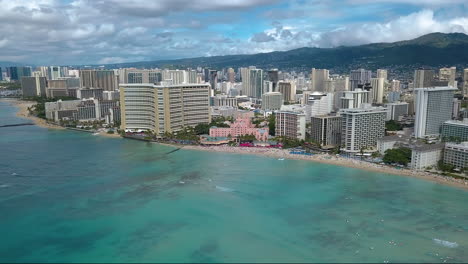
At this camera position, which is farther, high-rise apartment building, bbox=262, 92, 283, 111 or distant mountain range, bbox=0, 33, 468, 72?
distant mountain range, bbox=0, 33, 468, 72

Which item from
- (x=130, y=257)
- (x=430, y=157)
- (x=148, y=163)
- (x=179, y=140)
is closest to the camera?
(x=130, y=257)

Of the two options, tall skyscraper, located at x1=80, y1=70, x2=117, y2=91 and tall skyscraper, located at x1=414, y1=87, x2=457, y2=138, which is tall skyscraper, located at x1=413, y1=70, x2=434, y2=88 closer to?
tall skyscraper, located at x1=414, y1=87, x2=457, y2=138

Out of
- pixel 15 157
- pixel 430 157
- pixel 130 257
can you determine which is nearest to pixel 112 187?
pixel 130 257

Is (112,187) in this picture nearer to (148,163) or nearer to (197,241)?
(148,163)

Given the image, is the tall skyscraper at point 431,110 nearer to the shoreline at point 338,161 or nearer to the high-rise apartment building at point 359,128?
the high-rise apartment building at point 359,128

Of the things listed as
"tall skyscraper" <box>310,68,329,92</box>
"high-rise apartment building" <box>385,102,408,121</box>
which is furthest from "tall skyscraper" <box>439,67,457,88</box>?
"high-rise apartment building" <box>385,102,408,121</box>

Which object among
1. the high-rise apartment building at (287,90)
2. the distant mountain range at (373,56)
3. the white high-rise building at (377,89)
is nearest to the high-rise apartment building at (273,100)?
the high-rise apartment building at (287,90)
